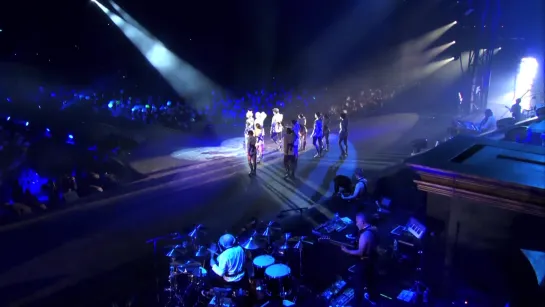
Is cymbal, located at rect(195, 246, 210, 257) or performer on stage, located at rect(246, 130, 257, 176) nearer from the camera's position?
cymbal, located at rect(195, 246, 210, 257)

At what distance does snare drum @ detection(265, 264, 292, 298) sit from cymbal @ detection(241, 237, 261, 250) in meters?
0.90

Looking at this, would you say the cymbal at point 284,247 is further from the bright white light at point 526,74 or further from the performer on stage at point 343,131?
the bright white light at point 526,74

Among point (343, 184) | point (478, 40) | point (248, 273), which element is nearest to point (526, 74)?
point (478, 40)

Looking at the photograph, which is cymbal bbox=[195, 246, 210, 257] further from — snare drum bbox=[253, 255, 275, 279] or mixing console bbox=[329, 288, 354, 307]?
mixing console bbox=[329, 288, 354, 307]

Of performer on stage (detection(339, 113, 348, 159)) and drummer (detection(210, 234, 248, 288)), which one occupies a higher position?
performer on stage (detection(339, 113, 348, 159))

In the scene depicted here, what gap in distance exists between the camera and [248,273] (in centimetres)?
683

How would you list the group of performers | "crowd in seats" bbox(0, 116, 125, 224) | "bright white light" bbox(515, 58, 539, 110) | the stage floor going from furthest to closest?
"bright white light" bbox(515, 58, 539, 110) → the group of performers → "crowd in seats" bbox(0, 116, 125, 224) → the stage floor

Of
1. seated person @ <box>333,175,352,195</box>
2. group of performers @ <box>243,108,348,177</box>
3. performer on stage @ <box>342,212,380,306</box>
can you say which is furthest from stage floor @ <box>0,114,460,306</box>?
performer on stage @ <box>342,212,380,306</box>

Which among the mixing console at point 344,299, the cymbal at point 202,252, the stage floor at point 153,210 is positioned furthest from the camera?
the stage floor at point 153,210

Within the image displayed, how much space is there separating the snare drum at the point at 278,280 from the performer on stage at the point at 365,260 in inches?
38.8

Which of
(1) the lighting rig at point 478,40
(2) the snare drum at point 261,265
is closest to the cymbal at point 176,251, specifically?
(2) the snare drum at point 261,265

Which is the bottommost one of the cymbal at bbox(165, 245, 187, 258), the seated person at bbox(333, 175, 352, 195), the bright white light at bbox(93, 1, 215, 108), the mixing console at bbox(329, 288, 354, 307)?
the mixing console at bbox(329, 288, 354, 307)

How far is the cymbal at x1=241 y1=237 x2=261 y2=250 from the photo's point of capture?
6.85 m

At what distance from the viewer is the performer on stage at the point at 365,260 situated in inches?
228
